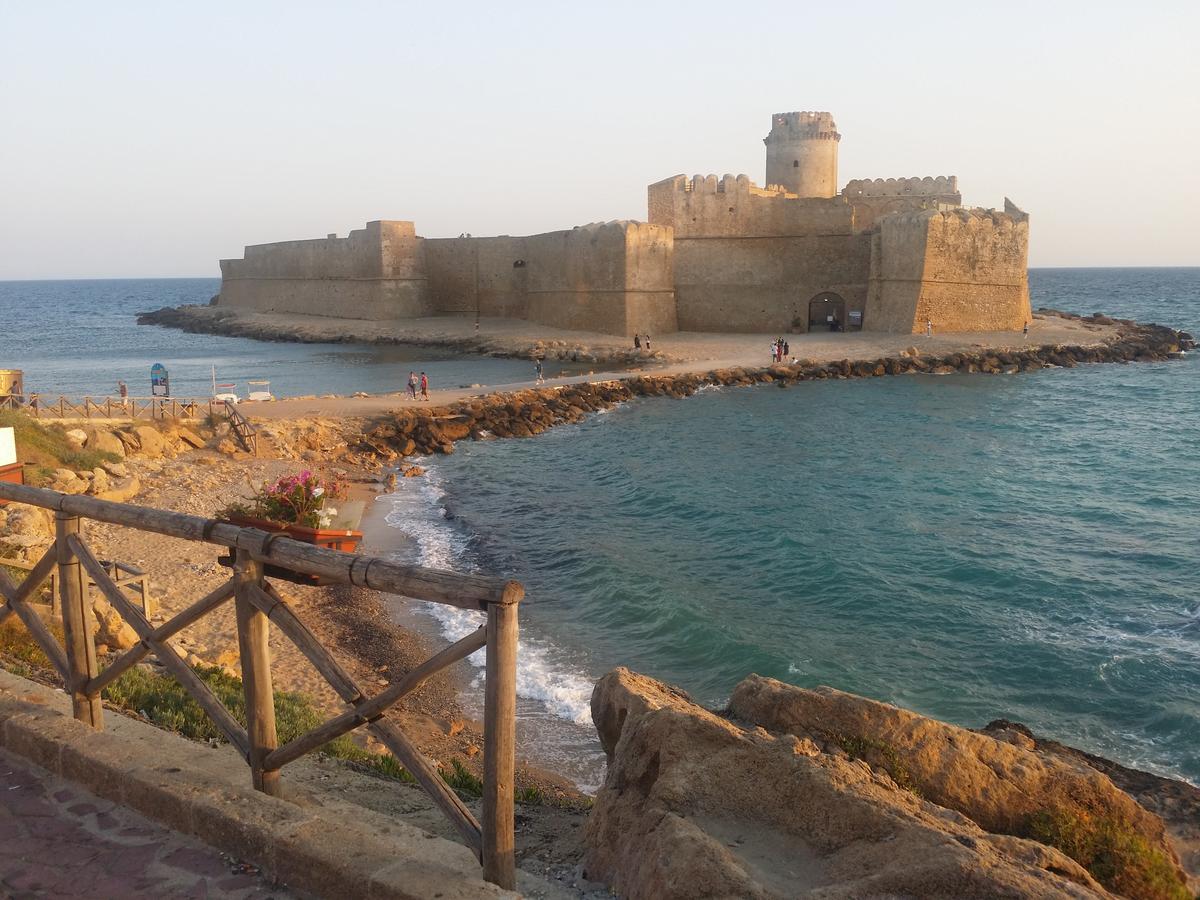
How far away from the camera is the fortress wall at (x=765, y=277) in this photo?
111ft

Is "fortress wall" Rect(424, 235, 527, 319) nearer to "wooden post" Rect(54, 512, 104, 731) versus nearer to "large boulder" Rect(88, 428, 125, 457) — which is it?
"large boulder" Rect(88, 428, 125, 457)

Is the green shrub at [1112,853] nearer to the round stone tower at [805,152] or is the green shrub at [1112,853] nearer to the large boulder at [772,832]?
the large boulder at [772,832]

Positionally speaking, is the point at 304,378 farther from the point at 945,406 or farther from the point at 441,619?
the point at 441,619

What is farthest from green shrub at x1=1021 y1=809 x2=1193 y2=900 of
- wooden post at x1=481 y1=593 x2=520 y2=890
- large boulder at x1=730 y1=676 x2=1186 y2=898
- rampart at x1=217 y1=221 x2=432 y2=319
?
rampart at x1=217 y1=221 x2=432 y2=319

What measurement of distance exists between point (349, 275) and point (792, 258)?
20954 millimetres

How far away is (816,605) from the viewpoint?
34.2 feet

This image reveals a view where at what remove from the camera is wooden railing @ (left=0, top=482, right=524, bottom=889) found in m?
2.54

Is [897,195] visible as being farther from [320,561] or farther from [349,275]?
[320,561]

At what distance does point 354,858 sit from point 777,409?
853 inches

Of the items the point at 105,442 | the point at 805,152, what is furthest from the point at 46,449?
the point at 805,152

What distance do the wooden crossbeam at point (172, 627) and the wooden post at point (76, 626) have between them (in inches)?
2.4

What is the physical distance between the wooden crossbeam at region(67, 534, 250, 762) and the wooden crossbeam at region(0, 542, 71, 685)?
0.78 ft

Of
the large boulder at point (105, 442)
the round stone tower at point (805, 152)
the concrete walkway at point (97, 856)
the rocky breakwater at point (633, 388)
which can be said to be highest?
the round stone tower at point (805, 152)

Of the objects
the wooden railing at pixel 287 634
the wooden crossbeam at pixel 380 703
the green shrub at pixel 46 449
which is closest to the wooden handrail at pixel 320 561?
the wooden railing at pixel 287 634
